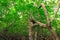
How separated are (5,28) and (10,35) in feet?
6.67

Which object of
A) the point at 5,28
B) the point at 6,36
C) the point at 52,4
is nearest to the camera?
the point at 52,4

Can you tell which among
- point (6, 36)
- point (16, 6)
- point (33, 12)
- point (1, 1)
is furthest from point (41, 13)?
point (6, 36)

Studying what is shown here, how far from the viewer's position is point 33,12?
11.0 metres

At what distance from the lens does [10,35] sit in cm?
1506

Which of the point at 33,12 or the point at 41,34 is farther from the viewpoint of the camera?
the point at 41,34

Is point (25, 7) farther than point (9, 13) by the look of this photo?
No

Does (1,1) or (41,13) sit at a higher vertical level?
(1,1)

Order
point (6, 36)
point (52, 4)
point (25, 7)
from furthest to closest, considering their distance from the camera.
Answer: point (6, 36), point (52, 4), point (25, 7)

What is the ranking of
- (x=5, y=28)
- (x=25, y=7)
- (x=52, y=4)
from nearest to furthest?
(x=25, y=7)
(x=52, y=4)
(x=5, y=28)

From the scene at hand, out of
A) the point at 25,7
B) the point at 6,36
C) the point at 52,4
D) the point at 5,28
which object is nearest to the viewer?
the point at 25,7

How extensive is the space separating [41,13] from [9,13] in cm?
169

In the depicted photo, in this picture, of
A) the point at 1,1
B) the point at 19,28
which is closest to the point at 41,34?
the point at 19,28

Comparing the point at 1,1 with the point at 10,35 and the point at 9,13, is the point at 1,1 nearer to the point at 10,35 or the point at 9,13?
the point at 9,13

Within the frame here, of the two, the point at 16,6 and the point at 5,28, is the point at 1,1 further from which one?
the point at 5,28
